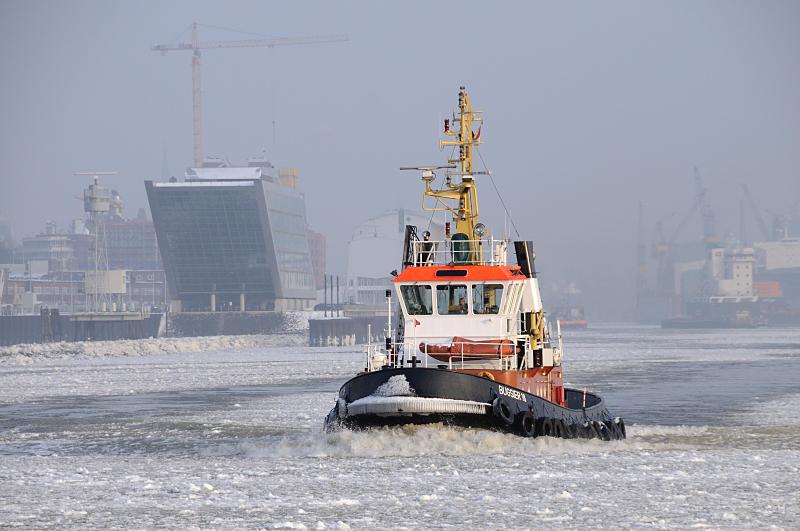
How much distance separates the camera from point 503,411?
31078 mm

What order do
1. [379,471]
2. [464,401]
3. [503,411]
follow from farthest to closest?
[503,411]
[464,401]
[379,471]

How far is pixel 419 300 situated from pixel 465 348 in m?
1.82

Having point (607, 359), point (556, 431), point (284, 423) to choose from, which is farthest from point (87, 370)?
point (556, 431)

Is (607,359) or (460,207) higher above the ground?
(460,207)

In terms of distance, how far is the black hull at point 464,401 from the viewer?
30.5 metres

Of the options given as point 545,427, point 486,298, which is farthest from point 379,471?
point 486,298

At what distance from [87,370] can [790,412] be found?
59359 millimetres

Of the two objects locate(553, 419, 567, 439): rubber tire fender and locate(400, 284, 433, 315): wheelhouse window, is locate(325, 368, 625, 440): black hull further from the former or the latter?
locate(400, 284, 433, 315): wheelhouse window

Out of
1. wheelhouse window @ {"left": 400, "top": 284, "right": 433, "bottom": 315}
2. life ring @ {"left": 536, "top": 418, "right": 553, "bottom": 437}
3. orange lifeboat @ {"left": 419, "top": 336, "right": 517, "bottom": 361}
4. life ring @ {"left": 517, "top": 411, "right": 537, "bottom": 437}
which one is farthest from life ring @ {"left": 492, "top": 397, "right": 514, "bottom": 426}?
wheelhouse window @ {"left": 400, "top": 284, "right": 433, "bottom": 315}

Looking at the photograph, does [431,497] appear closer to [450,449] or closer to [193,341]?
[450,449]

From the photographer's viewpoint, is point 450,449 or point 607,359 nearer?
point 450,449

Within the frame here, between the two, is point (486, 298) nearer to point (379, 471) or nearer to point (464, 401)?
point (464, 401)

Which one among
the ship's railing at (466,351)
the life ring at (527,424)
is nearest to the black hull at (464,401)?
the life ring at (527,424)

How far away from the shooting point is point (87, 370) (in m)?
92.7
